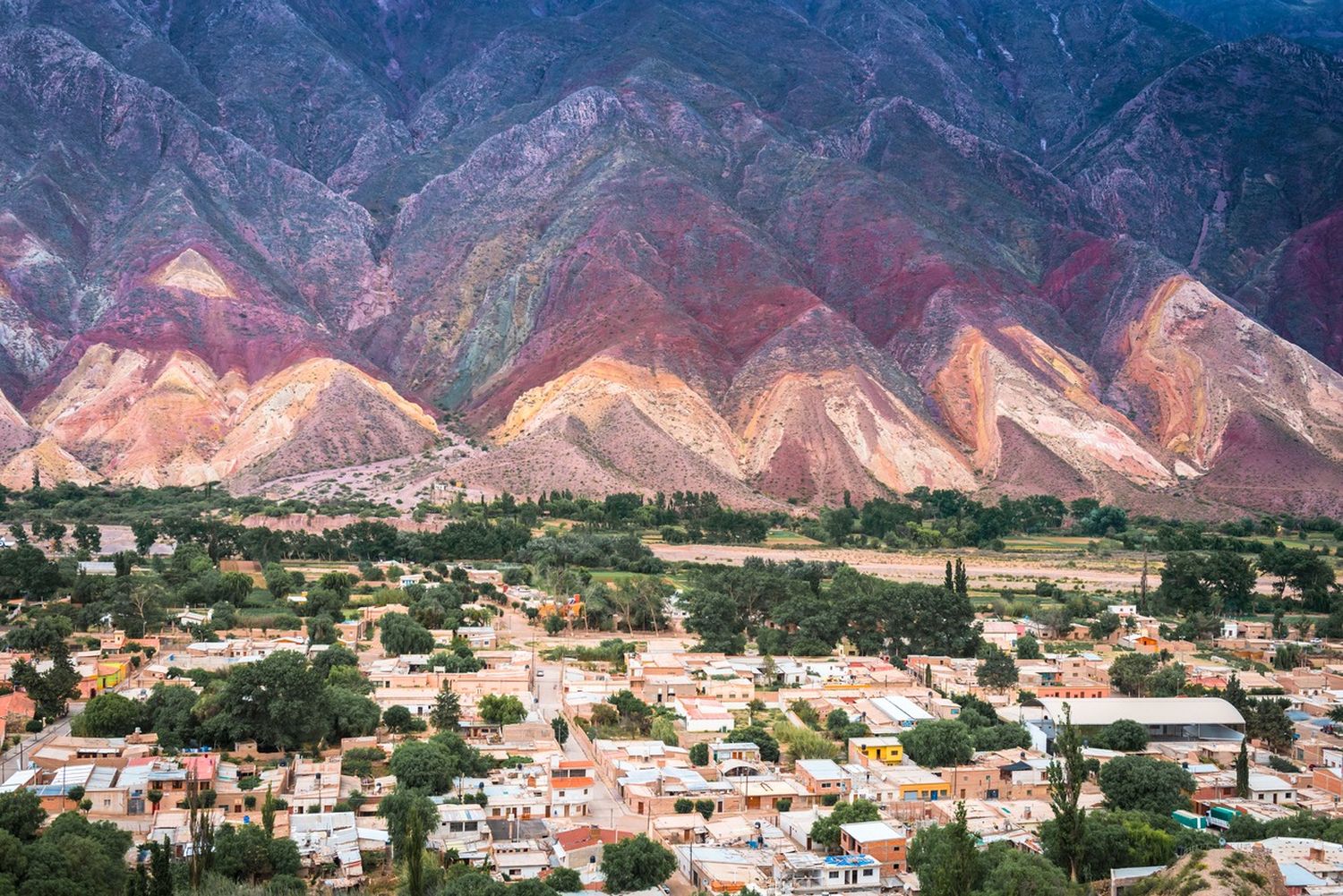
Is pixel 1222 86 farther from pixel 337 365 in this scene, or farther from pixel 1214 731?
pixel 1214 731

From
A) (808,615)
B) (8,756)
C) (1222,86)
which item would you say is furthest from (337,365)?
(1222,86)

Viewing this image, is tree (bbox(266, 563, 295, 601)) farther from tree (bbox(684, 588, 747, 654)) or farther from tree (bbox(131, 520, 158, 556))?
tree (bbox(684, 588, 747, 654))

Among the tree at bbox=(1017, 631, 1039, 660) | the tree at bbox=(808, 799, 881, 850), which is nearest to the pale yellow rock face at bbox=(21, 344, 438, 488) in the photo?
the tree at bbox=(1017, 631, 1039, 660)

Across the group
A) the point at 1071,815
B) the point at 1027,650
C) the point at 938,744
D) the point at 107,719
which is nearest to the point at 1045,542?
the point at 1027,650

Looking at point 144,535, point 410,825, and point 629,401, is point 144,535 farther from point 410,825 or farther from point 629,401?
point 410,825

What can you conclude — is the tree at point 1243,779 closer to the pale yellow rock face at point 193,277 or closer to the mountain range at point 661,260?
the mountain range at point 661,260

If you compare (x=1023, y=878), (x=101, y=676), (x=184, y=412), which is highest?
(x=184, y=412)
